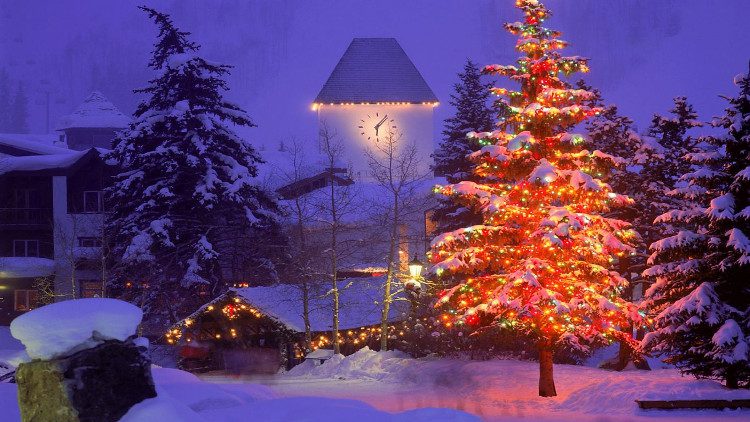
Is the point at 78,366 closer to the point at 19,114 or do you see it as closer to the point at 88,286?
the point at 88,286

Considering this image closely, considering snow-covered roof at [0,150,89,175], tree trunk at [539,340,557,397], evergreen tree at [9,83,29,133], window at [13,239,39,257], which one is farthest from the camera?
evergreen tree at [9,83,29,133]

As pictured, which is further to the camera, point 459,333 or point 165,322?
Answer: point 165,322

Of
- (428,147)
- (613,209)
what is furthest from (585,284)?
(428,147)

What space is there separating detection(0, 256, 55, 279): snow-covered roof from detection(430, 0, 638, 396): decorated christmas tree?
3086 centimetres

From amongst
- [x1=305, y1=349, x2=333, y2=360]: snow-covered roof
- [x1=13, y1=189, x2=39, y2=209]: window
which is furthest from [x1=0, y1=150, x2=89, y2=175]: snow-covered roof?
[x1=305, y1=349, x2=333, y2=360]: snow-covered roof

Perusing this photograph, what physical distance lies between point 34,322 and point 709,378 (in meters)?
18.2

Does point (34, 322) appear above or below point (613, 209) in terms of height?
below

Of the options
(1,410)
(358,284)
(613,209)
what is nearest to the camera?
(1,410)

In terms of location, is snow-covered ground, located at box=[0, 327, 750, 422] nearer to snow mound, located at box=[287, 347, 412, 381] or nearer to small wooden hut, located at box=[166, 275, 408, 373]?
snow mound, located at box=[287, 347, 412, 381]

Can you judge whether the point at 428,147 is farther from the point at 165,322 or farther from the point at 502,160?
the point at 502,160

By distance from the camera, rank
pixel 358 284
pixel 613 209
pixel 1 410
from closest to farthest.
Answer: pixel 1 410
pixel 613 209
pixel 358 284

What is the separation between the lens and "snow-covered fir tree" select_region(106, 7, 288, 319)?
35.2m

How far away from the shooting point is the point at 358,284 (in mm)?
35281

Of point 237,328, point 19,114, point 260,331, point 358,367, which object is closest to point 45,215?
point 237,328
